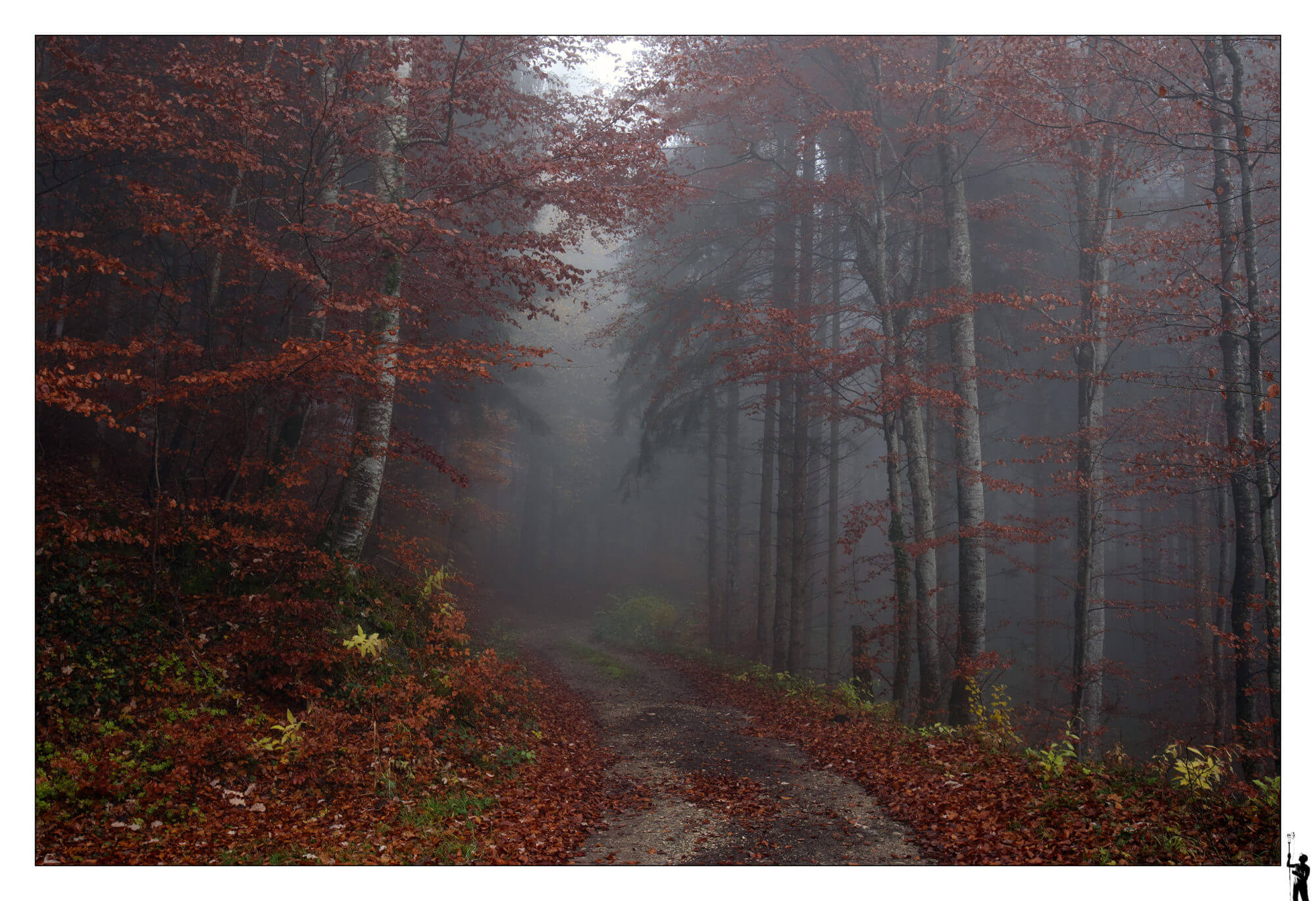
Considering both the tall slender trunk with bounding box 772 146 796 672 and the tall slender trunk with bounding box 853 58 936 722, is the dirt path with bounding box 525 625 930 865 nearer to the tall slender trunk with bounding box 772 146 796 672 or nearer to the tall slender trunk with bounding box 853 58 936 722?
the tall slender trunk with bounding box 853 58 936 722

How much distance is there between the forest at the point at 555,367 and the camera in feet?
18.0

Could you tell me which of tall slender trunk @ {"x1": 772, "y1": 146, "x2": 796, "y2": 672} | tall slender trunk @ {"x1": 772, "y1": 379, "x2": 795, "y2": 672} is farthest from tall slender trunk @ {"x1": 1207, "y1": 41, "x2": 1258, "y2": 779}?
tall slender trunk @ {"x1": 772, "y1": 379, "x2": 795, "y2": 672}

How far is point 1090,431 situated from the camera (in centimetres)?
1021

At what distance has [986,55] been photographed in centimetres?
952

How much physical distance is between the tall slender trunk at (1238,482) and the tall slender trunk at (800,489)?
643cm

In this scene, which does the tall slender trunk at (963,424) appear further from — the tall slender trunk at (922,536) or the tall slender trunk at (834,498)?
the tall slender trunk at (834,498)

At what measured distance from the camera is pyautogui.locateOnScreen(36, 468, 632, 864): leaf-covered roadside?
4.89 metres

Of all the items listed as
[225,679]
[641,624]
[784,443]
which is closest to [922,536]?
[784,443]

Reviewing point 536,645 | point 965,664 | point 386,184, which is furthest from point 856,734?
point 536,645

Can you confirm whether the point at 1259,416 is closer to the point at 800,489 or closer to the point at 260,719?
the point at 800,489

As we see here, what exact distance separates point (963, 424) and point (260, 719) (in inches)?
365

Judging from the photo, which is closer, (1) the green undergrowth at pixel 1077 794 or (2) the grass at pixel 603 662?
(1) the green undergrowth at pixel 1077 794
